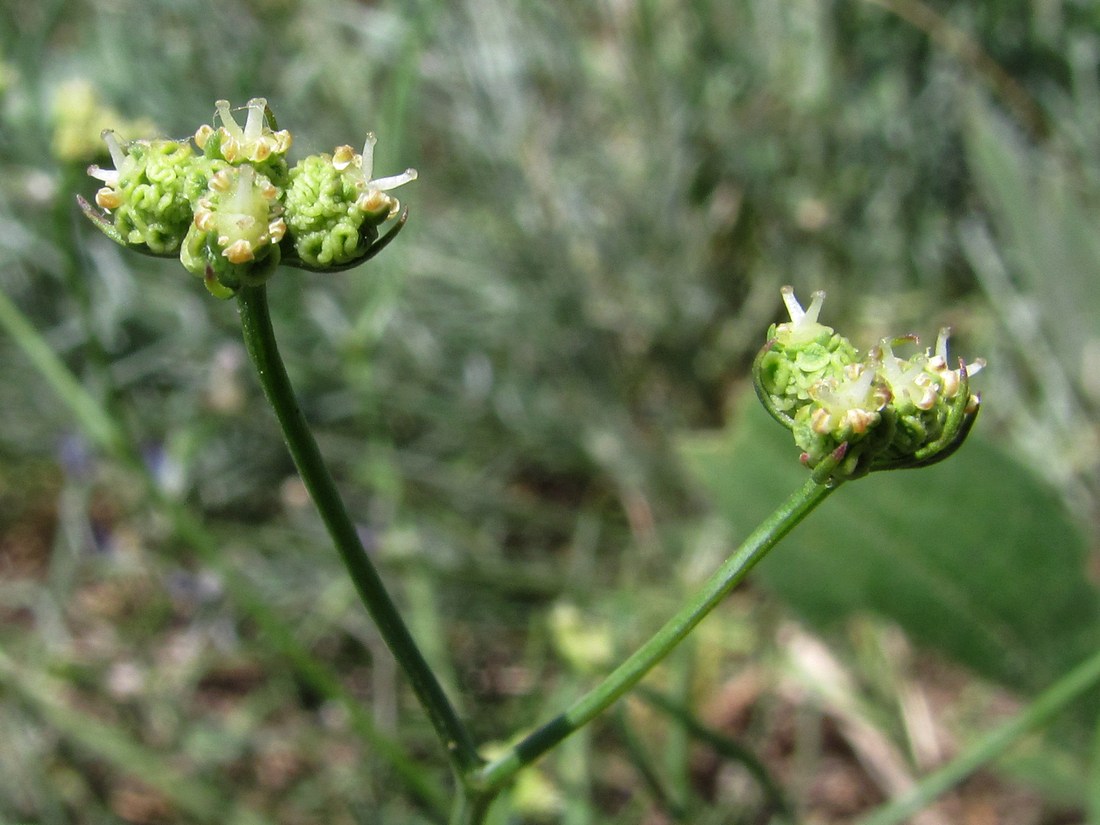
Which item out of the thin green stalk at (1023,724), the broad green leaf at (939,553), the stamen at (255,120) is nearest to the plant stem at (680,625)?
the stamen at (255,120)

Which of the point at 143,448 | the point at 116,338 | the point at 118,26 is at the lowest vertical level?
the point at 143,448

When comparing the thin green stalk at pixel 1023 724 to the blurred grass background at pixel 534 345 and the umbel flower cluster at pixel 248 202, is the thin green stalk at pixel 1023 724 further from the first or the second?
the umbel flower cluster at pixel 248 202

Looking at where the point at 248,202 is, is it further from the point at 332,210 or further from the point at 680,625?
the point at 680,625

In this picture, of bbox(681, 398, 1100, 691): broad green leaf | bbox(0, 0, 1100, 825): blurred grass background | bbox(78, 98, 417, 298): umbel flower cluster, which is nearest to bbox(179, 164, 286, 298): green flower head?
bbox(78, 98, 417, 298): umbel flower cluster

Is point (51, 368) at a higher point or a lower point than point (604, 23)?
lower

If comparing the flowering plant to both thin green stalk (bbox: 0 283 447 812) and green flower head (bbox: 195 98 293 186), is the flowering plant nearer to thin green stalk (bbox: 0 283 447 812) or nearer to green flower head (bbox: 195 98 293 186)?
green flower head (bbox: 195 98 293 186)

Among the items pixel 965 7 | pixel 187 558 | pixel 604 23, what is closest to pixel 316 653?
pixel 187 558

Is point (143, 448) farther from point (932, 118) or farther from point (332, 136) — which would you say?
point (932, 118)
